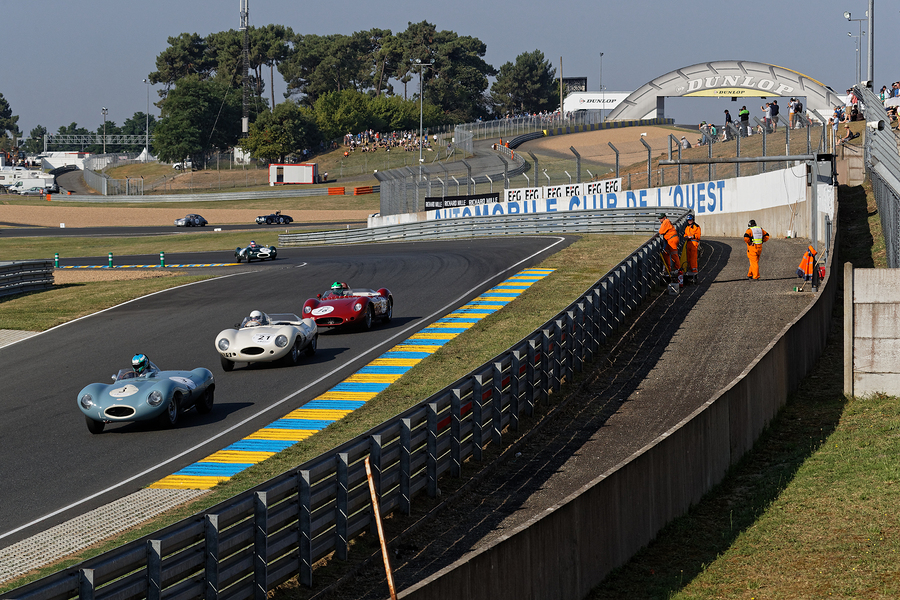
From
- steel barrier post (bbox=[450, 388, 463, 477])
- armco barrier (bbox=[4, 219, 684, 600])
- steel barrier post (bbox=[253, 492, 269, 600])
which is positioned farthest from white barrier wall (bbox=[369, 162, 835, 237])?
steel barrier post (bbox=[253, 492, 269, 600])

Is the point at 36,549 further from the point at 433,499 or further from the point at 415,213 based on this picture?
the point at 415,213

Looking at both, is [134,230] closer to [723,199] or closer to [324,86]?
[723,199]

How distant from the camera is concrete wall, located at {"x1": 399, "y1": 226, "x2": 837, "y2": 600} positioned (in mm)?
6801

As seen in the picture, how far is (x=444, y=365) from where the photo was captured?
59.2 feet

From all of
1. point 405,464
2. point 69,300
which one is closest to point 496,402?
point 405,464

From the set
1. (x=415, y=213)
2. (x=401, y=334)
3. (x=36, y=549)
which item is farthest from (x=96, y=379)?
(x=415, y=213)

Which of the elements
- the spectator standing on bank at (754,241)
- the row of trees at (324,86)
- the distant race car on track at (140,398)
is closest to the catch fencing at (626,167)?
the spectator standing on bank at (754,241)

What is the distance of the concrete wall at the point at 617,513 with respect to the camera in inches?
268

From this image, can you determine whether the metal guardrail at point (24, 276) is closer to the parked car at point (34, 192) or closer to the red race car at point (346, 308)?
the red race car at point (346, 308)

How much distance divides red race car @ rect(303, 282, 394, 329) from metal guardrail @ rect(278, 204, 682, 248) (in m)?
16.8

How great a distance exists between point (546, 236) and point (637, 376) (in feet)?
74.8

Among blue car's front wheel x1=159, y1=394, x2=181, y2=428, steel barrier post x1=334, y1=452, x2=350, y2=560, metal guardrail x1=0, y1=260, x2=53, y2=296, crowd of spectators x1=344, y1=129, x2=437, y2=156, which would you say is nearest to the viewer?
steel barrier post x1=334, y1=452, x2=350, y2=560

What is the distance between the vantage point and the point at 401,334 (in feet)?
69.4

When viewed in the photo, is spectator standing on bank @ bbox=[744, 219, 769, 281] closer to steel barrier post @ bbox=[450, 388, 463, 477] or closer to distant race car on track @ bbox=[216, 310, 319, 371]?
distant race car on track @ bbox=[216, 310, 319, 371]
